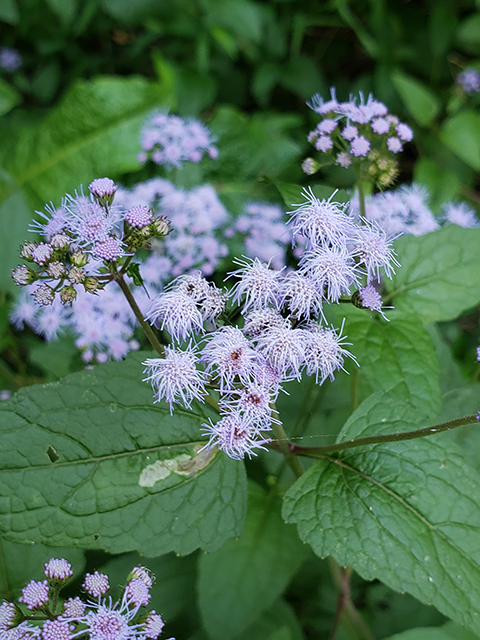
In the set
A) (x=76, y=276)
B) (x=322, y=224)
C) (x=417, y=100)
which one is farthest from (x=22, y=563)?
(x=417, y=100)

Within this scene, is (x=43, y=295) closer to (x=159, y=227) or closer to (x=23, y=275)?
(x=23, y=275)

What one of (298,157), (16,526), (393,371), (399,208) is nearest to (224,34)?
(298,157)

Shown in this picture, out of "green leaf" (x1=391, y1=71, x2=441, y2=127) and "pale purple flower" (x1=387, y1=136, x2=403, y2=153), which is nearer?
"pale purple flower" (x1=387, y1=136, x2=403, y2=153)

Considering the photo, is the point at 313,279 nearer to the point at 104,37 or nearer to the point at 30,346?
the point at 30,346

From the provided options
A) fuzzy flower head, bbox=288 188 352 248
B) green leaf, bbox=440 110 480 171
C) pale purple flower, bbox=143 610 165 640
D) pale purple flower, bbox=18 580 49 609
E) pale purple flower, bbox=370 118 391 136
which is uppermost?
green leaf, bbox=440 110 480 171

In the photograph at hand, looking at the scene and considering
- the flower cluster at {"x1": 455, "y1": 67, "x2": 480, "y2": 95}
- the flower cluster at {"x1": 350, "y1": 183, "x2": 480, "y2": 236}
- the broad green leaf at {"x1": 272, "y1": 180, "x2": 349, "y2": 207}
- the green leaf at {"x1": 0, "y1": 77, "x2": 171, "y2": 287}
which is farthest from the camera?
the flower cluster at {"x1": 455, "y1": 67, "x2": 480, "y2": 95}

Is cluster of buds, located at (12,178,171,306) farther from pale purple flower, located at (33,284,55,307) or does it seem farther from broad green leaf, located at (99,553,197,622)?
broad green leaf, located at (99,553,197,622)

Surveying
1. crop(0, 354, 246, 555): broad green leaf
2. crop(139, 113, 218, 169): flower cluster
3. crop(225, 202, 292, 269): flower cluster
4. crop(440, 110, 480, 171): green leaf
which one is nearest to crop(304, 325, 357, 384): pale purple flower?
crop(0, 354, 246, 555): broad green leaf
